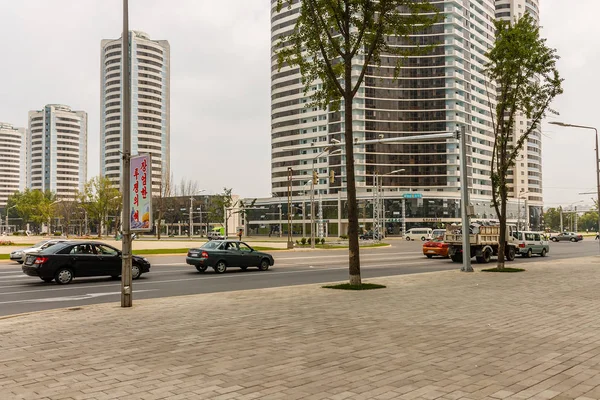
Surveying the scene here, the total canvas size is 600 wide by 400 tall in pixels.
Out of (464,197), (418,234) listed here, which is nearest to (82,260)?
(464,197)

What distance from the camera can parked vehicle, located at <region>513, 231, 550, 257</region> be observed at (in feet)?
116

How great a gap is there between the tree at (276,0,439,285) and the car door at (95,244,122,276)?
9.21 m

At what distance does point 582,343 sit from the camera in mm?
7441

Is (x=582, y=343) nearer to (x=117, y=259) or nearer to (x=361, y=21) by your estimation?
(x=361, y=21)

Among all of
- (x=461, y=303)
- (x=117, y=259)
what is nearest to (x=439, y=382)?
(x=461, y=303)

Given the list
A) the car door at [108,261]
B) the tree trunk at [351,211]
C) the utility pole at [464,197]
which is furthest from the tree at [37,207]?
the tree trunk at [351,211]

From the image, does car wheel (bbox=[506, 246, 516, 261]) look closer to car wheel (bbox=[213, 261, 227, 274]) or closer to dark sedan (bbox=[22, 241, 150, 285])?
car wheel (bbox=[213, 261, 227, 274])

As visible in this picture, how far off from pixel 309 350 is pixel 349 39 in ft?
39.0

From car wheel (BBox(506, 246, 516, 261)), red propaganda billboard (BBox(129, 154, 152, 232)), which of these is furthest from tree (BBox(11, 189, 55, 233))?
red propaganda billboard (BBox(129, 154, 152, 232))

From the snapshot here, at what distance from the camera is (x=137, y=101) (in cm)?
16525

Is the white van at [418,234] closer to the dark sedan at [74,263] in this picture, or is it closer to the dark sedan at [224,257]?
the dark sedan at [224,257]

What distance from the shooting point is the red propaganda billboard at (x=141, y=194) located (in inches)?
445

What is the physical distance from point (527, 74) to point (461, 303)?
15269 millimetres

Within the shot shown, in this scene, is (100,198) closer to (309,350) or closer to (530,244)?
(530,244)
